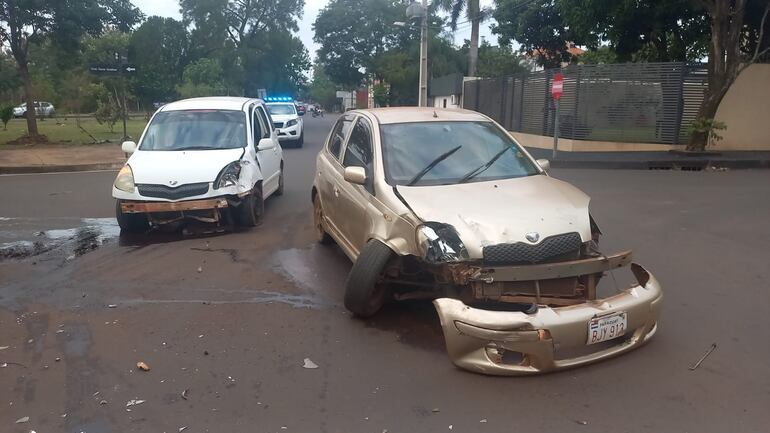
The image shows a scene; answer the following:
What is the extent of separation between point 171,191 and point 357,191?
315 centimetres

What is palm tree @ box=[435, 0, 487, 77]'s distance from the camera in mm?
36812

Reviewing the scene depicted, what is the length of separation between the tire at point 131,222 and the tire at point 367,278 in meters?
4.38

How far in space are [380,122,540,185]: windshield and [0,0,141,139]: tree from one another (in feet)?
58.9

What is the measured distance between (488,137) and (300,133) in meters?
17.5

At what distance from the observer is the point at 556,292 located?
4.42 metres

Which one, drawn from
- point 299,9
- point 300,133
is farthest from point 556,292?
point 299,9

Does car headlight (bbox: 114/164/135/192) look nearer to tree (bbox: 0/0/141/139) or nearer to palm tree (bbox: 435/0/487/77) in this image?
tree (bbox: 0/0/141/139)

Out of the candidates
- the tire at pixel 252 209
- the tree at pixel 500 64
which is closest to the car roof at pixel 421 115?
the tire at pixel 252 209

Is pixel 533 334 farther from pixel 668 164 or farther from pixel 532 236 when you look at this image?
pixel 668 164

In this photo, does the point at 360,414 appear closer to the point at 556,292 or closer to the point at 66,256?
the point at 556,292

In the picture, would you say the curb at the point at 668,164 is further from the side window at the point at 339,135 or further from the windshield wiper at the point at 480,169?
the windshield wiper at the point at 480,169

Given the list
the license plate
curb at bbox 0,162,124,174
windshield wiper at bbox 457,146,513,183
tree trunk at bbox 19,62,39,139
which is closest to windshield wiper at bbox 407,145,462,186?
windshield wiper at bbox 457,146,513,183

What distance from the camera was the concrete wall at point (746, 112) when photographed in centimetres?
1834

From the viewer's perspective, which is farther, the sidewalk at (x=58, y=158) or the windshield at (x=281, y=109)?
the windshield at (x=281, y=109)
